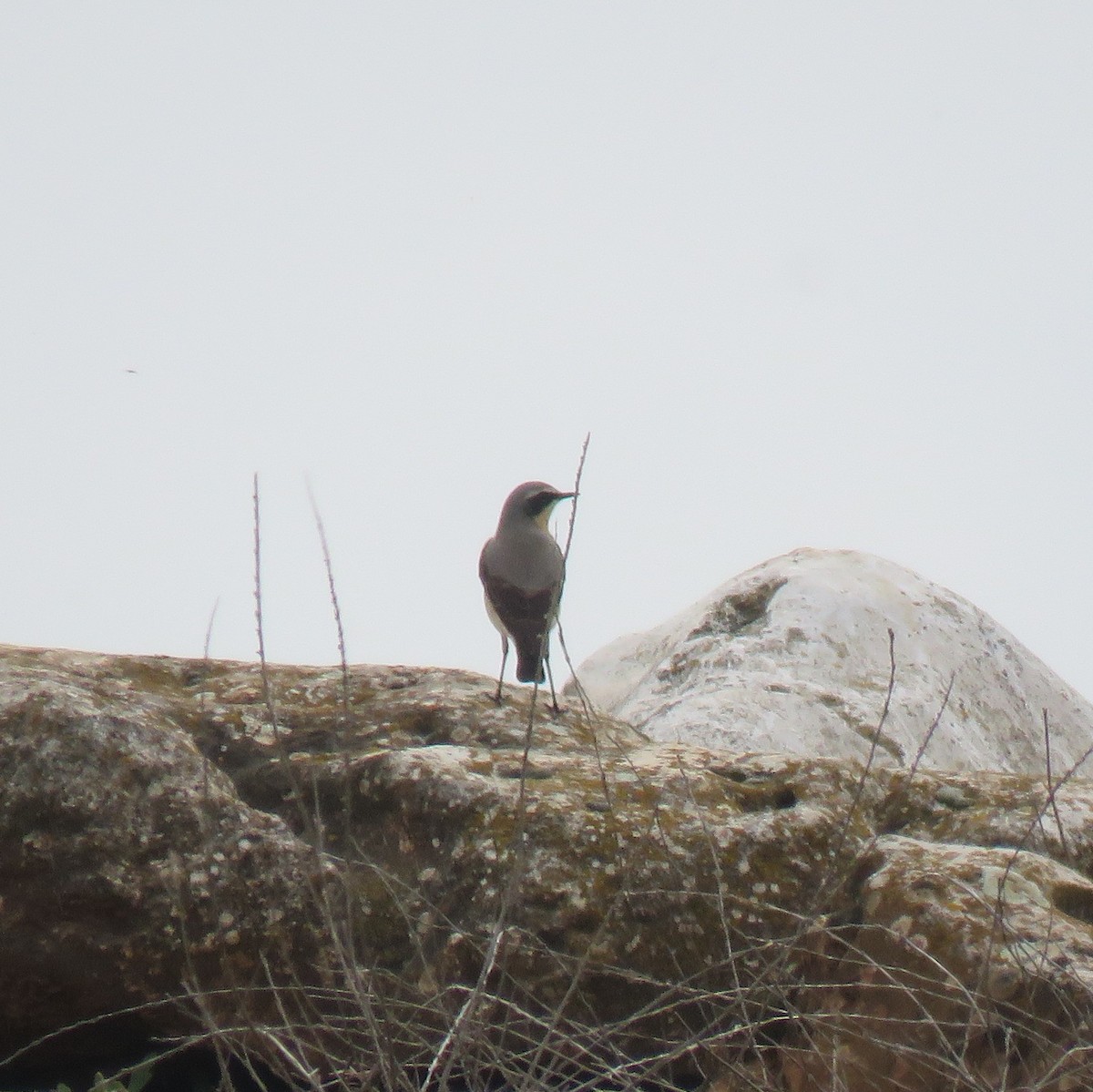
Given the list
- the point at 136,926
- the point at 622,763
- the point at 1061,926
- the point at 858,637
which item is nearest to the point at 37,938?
the point at 136,926

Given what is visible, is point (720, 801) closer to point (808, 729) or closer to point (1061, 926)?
point (1061, 926)

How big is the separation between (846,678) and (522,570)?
1.95m

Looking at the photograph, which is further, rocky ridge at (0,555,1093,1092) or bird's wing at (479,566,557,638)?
bird's wing at (479,566,557,638)

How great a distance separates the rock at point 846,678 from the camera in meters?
6.79

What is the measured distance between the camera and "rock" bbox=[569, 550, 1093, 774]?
22.3ft

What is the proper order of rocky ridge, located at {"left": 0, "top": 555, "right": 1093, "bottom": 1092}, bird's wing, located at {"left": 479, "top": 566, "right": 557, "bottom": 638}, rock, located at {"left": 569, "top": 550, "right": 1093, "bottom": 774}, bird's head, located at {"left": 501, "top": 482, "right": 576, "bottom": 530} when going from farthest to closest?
bird's head, located at {"left": 501, "top": 482, "right": 576, "bottom": 530}, bird's wing, located at {"left": 479, "top": 566, "right": 557, "bottom": 638}, rock, located at {"left": 569, "top": 550, "right": 1093, "bottom": 774}, rocky ridge, located at {"left": 0, "top": 555, "right": 1093, "bottom": 1092}

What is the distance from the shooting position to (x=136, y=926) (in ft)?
13.0

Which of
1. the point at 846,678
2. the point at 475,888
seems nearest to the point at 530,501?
the point at 846,678

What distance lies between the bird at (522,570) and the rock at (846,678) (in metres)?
0.64

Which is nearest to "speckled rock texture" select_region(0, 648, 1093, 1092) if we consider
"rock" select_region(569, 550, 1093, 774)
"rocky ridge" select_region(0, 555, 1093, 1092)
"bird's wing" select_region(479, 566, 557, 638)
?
"rocky ridge" select_region(0, 555, 1093, 1092)

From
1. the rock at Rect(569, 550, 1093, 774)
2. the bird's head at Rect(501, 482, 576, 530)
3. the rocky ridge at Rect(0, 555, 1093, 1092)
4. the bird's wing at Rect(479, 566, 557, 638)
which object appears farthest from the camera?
the bird's head at Rect(501, 482, 576, 530)

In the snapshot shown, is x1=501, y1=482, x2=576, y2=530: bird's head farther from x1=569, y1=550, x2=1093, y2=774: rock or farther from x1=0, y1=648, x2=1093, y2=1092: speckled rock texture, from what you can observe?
x1=0, y1=648, x2=1093, y2=1092: speckled rock texture

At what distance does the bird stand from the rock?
0.64 m

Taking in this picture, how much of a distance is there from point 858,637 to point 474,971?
4.42 meters
